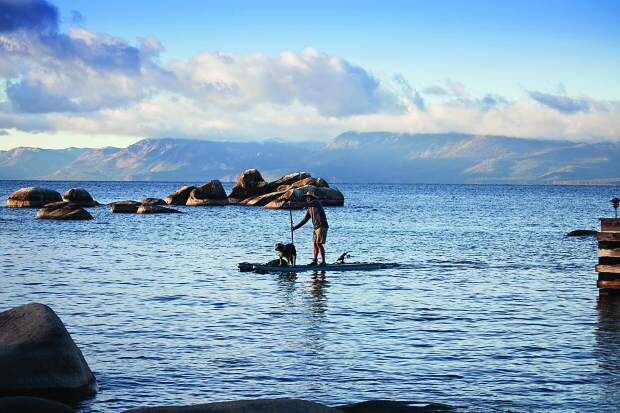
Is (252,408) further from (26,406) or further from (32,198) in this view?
(32,198)

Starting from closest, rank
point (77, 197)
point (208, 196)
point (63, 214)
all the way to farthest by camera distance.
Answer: point (63, 214), point (77, 197), point (208, 196)

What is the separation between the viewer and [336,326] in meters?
20.0

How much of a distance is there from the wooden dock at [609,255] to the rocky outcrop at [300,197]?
53.7 m

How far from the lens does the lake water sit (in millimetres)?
13906

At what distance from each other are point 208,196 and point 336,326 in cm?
8183

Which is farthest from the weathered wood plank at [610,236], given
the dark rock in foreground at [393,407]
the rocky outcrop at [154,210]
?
the rocky outcrop at [154,210]

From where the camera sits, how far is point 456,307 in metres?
23.2

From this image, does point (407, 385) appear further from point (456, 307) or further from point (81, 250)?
point (81, 250)

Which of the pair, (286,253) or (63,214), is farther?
(63,214)

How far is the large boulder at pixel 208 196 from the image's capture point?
10088cm

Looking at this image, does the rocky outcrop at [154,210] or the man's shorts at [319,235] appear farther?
the rocky outcrop at [154,210]

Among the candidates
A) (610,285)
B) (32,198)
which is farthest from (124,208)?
(610,285)

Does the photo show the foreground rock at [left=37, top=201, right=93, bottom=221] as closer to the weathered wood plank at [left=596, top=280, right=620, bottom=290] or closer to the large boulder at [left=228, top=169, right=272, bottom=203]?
the large boulder at [left=228, top=169, right=272, bottom=203]

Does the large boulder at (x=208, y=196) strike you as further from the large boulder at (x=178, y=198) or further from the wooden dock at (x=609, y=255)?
the wooden dock at (x=609, y=255)
